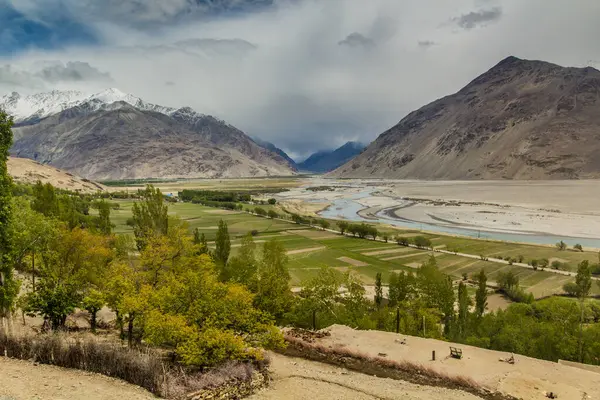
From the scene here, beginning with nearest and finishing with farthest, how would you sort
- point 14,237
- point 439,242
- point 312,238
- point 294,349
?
1. point 14,237
2. point 294,349
3. point 439,242
4. point 312,238

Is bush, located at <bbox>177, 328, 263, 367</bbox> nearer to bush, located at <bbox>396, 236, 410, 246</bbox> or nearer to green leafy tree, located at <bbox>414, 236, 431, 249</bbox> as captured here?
green leafy tree, located at <bbox>414, 236, 431, 249</bbox>

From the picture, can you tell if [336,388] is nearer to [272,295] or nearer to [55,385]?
[55,385]

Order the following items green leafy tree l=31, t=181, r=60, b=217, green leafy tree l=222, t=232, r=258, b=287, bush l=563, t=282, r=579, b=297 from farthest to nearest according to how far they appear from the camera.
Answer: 1. bush l=563, t=282, r=579, b=297
2. green leafy tree l=31, t=181, r=60, b=217
3. green leafy tree l=222, t=232, r=258, b=287

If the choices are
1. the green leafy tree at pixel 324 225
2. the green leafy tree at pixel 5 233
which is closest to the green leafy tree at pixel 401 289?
the green leafy tree at pixel 5 233

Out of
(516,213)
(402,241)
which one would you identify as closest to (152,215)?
(402,241)

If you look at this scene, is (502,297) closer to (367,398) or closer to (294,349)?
(294,349)

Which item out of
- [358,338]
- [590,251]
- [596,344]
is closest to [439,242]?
→ [590,251]

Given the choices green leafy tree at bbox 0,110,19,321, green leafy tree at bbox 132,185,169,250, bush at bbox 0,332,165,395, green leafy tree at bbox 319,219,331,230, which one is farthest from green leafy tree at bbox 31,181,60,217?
green leafy tree at bbox 319,219,331,230
